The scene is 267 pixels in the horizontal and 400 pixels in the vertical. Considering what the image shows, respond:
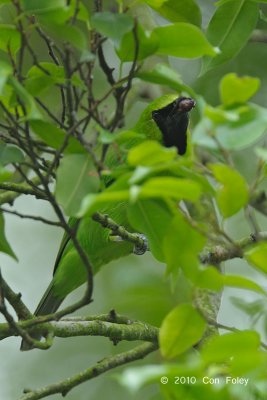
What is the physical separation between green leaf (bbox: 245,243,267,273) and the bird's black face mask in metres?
2.09

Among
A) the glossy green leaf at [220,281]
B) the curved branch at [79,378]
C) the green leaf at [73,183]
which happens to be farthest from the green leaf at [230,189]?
the curved branch at [79,378]

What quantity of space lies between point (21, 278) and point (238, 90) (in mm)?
5168

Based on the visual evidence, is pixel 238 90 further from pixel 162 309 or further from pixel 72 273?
pixel 162 309

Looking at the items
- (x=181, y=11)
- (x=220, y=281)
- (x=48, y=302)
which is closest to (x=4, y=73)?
(x=220, y=281)

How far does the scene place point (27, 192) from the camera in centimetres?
285

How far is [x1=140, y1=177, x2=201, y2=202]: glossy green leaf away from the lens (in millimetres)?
1508

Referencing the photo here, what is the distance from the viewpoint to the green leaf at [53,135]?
2.08 m

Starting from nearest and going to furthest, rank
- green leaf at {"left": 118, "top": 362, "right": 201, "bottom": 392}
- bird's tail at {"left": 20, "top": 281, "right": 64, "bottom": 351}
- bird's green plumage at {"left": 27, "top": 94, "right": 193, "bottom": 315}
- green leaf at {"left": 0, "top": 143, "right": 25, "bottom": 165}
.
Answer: green leaf at {"left": 118, "top": 362, "right": 201, "bottom": 392}
green leaf at {"left": 0, "top": 143, "right": 25, "bottom": 165}
bird's green plumage at {"left": 27, "top": 94, "right": 193, "bottom": 315}
bird's tail at {"left": 20, "top": 281, "right": 64, "bottom": 351}

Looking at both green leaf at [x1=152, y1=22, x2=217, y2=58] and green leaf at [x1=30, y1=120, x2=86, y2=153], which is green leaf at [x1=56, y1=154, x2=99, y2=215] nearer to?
green leaf at [x1=30, y1=120, x2=86, y2=153]

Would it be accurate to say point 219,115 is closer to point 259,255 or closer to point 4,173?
point 259,255

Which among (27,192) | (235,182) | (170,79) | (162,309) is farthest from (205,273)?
(162,309)

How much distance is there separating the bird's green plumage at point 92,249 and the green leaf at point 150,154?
6.88 feet

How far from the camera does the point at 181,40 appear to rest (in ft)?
6.76

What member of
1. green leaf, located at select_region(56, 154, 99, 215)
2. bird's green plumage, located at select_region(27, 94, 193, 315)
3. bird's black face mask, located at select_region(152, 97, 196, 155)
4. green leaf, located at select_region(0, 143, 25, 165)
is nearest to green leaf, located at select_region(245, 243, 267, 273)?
green leaf, located at select_region(56, 154, 99, 215)
